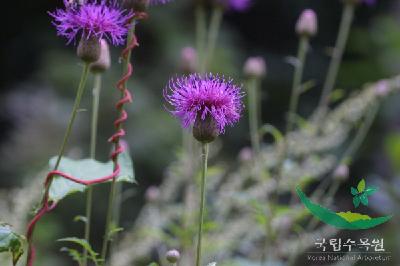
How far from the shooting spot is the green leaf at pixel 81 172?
3.57 ft

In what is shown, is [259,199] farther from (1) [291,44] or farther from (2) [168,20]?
(1) [291,44]

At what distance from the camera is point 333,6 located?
5660 mm

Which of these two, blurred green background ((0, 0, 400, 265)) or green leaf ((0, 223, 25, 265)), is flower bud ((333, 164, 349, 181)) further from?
blurred green background ((0, 0, 400, 265))

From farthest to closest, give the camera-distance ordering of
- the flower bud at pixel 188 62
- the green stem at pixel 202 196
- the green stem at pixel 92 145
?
1. the flower bud at pixel 188 62
2. the green stem at pixel 92 145
3. the green stem at pixel 202 196

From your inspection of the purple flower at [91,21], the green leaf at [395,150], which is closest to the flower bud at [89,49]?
the purple flower at [91,21]

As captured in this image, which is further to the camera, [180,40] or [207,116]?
[180,40]

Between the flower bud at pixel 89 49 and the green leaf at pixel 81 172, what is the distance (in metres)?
0.21

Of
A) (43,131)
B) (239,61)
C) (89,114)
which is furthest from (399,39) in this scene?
(43,131)

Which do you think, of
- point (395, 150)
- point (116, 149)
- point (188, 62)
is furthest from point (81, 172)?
point (395, 150)

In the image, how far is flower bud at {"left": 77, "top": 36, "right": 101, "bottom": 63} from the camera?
1030 mm

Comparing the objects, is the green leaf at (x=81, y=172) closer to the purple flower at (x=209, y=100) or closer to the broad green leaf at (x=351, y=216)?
the purple flower at (x=209, y=100)

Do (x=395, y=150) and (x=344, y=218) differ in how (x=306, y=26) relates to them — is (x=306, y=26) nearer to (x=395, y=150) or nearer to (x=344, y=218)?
(x=344, y=218)

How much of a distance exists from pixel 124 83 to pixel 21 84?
12.8ft

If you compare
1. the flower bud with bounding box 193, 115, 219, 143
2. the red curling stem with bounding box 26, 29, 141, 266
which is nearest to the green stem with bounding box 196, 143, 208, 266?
the flower bud with bounding box 193, 115, 219, 143
